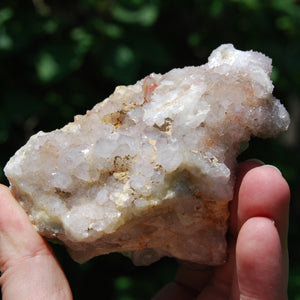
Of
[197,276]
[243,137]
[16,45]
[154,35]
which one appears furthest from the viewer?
[154,35]

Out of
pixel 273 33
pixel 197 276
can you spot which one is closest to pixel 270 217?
pixel 197 276

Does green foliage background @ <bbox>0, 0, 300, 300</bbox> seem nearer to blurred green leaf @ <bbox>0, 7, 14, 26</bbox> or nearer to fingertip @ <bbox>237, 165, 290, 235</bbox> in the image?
blurred green leaf @ <bbox>0, 7, 14, 26</bbox>

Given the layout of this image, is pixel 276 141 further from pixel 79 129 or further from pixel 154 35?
pixel 79 129

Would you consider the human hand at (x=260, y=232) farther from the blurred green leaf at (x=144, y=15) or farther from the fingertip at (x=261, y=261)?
the blurred green leaf at (x=144, y=15)

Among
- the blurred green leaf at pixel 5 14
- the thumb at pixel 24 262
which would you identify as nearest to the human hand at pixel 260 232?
the thumb at pixel 24 262

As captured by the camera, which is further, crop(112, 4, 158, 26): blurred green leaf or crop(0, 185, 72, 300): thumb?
crop(112, 4, 158, 26): blurred green leaf

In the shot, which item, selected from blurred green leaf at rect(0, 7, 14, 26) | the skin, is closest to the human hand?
the skin
